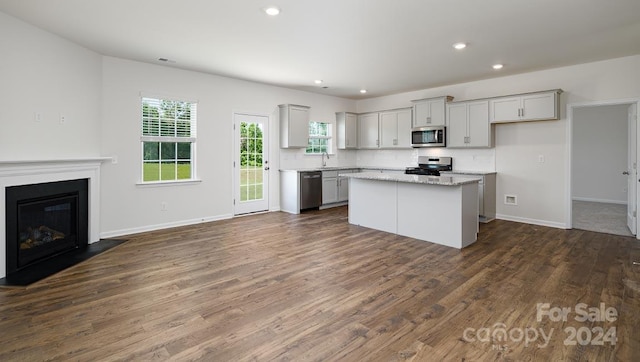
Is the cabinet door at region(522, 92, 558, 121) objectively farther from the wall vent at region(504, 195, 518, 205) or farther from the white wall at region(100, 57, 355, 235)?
the white wall at region(100, 57, 355, 235)

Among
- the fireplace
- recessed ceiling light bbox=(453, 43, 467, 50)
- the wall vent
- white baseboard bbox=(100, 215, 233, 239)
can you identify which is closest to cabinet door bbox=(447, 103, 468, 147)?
the wall vent

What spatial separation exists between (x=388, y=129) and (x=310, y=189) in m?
2.42

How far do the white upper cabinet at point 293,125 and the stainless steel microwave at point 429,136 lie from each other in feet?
7.86

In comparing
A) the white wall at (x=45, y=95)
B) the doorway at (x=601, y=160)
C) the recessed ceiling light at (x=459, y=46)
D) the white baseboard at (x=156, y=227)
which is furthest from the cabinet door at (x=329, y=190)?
the doorway at (x=601, y=160)

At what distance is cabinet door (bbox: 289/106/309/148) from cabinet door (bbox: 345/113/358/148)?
1.35 m

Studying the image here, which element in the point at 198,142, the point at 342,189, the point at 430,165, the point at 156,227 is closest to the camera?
the point at 156,227

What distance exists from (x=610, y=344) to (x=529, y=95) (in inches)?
179

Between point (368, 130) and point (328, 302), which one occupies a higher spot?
point (368, 130)

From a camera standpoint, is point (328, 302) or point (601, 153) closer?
point (328, 302)

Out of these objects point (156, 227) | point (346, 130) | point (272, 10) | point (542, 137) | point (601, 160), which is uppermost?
point (272, 10)

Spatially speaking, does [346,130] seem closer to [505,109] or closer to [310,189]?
[310,189]

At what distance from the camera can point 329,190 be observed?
297 inches

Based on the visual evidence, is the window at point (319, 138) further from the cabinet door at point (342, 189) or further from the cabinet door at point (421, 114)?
the cabinet door at point (421, 114)

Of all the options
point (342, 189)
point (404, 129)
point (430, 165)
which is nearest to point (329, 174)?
point (342, 189)
